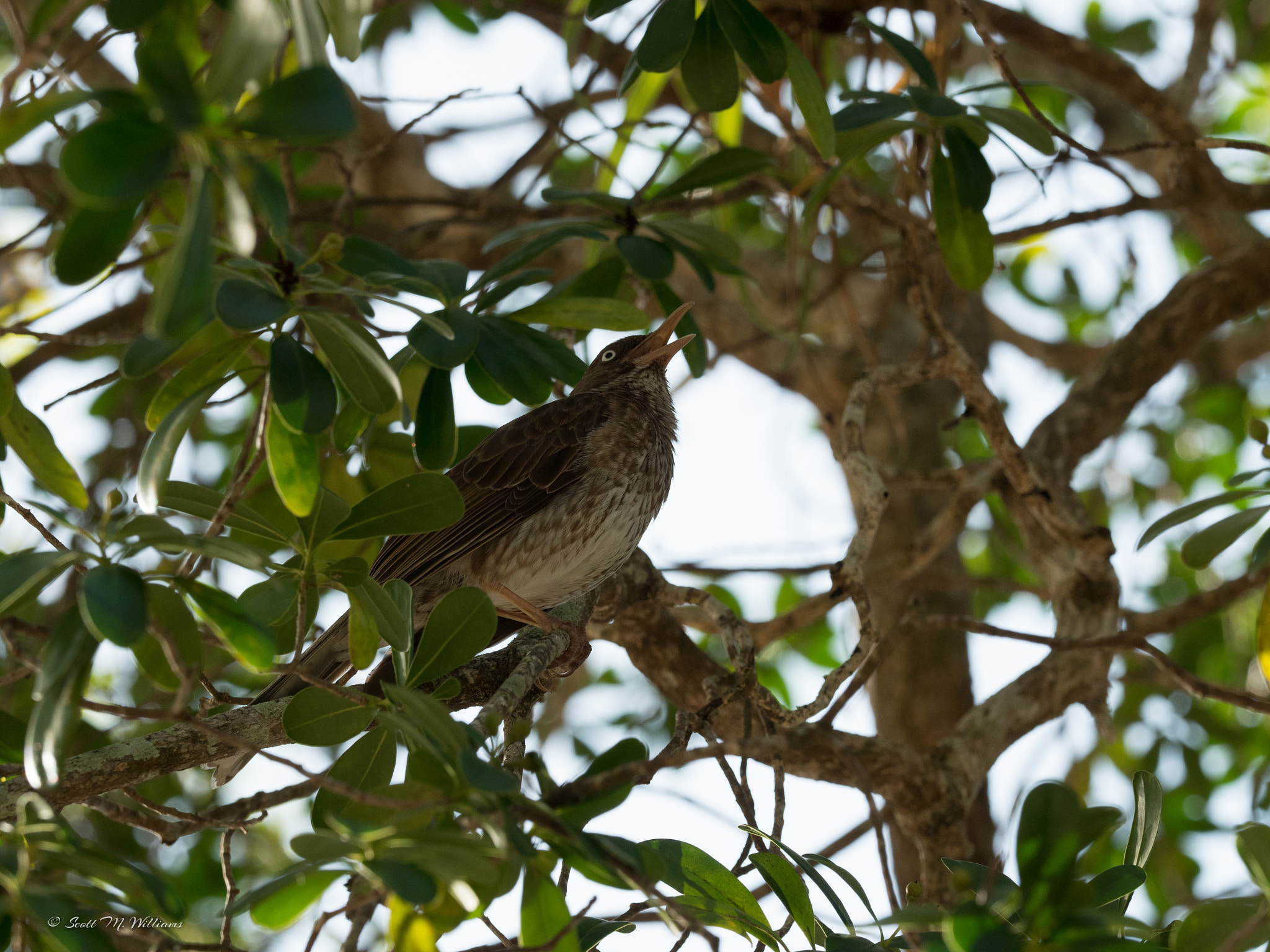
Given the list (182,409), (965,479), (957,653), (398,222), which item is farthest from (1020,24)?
(182,409)

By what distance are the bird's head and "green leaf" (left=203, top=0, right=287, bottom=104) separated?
8.64ft

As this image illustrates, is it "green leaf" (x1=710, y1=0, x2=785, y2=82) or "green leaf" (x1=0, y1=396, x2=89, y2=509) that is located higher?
"green leaf" (x1=710, y1=0, x2=785, y2=82)

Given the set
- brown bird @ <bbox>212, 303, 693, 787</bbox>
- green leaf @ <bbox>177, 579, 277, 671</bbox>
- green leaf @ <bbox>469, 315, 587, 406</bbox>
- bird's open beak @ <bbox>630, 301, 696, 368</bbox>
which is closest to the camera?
green leaf @ <bbox>177, 579, 277, 671</bbox>

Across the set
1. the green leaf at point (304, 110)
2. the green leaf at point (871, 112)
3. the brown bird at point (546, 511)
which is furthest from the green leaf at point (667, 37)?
the green leaf at point (304, 110)

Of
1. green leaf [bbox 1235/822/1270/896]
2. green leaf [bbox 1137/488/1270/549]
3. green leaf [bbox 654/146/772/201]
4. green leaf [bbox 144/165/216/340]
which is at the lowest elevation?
green leaf [bbox 1235/822/1270/896]

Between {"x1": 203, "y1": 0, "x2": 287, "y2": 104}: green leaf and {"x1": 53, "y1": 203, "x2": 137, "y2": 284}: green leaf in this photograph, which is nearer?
{"x1": 203, "y1": 0, "x2": 287, "y2": 104}: green leaf

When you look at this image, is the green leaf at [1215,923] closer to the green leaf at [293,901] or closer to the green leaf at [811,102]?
the green leaf at [293,901]

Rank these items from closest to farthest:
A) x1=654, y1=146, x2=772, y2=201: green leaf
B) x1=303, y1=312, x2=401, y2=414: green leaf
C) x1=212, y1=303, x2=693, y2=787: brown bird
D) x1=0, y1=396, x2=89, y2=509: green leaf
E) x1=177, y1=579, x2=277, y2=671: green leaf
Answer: x1=177, y1=579, x2=277, y2=671: green leaf < x1=303, y1=312, x2=401, y2=414: green leaf < x1=0, y1=396, x2=89, y2=509: green leaf < x1=654, y1=146, x2=772, y2=201: green leaf < x1=212, y1=303, x2=693, y2=787: brown bird

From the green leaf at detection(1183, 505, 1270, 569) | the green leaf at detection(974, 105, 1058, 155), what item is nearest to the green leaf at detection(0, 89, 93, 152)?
the green leaf at detection(974, 105, 1058, 155)

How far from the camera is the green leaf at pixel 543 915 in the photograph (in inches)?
70.6

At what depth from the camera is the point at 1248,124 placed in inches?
250

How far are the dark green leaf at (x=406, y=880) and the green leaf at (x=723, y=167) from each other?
215 centimetres

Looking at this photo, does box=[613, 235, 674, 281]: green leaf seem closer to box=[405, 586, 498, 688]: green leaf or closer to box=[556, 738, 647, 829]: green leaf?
box=[405, 586, 498, 688]: green leaf

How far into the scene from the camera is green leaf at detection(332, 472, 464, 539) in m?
2.23
